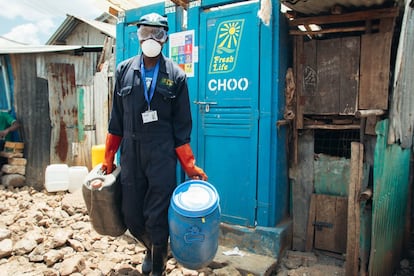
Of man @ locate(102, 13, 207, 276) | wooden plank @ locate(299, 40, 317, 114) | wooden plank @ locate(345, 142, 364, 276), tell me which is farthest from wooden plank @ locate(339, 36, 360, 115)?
man @ locate(102, 13, 207, 276)

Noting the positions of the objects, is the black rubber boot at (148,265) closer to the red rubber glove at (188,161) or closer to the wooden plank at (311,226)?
the red rubber glove at (188,161)

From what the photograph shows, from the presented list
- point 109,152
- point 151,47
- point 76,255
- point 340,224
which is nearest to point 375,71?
point 340,224

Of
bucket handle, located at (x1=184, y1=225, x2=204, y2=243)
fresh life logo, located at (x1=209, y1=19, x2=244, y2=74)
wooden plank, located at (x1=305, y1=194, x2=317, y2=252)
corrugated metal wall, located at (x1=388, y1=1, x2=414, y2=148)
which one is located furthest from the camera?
wooden plank, located at (x1=305, y1=194, x2=317, y2=252)

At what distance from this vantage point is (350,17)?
333cm

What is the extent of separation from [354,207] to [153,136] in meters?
1.91

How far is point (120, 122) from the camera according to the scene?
9.85 feet

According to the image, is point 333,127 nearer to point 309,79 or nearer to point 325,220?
point 309,79

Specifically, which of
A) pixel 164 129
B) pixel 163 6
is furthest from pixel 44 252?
pixel 163 6

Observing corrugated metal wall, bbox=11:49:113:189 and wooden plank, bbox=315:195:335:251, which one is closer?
wooden plank, bbox=315:195:335:251

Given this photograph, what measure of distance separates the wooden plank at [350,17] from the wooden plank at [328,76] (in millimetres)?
315

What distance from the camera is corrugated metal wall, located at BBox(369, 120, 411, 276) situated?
312 centimetres

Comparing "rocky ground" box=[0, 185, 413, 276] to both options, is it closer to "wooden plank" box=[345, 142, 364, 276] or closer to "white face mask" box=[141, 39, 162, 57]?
"wooden plank" box=[345, 142, 364, 276]

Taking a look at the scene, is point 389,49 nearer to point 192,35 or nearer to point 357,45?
point 357,45

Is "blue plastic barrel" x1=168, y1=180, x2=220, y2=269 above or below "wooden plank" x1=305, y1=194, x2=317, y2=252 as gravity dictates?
above
